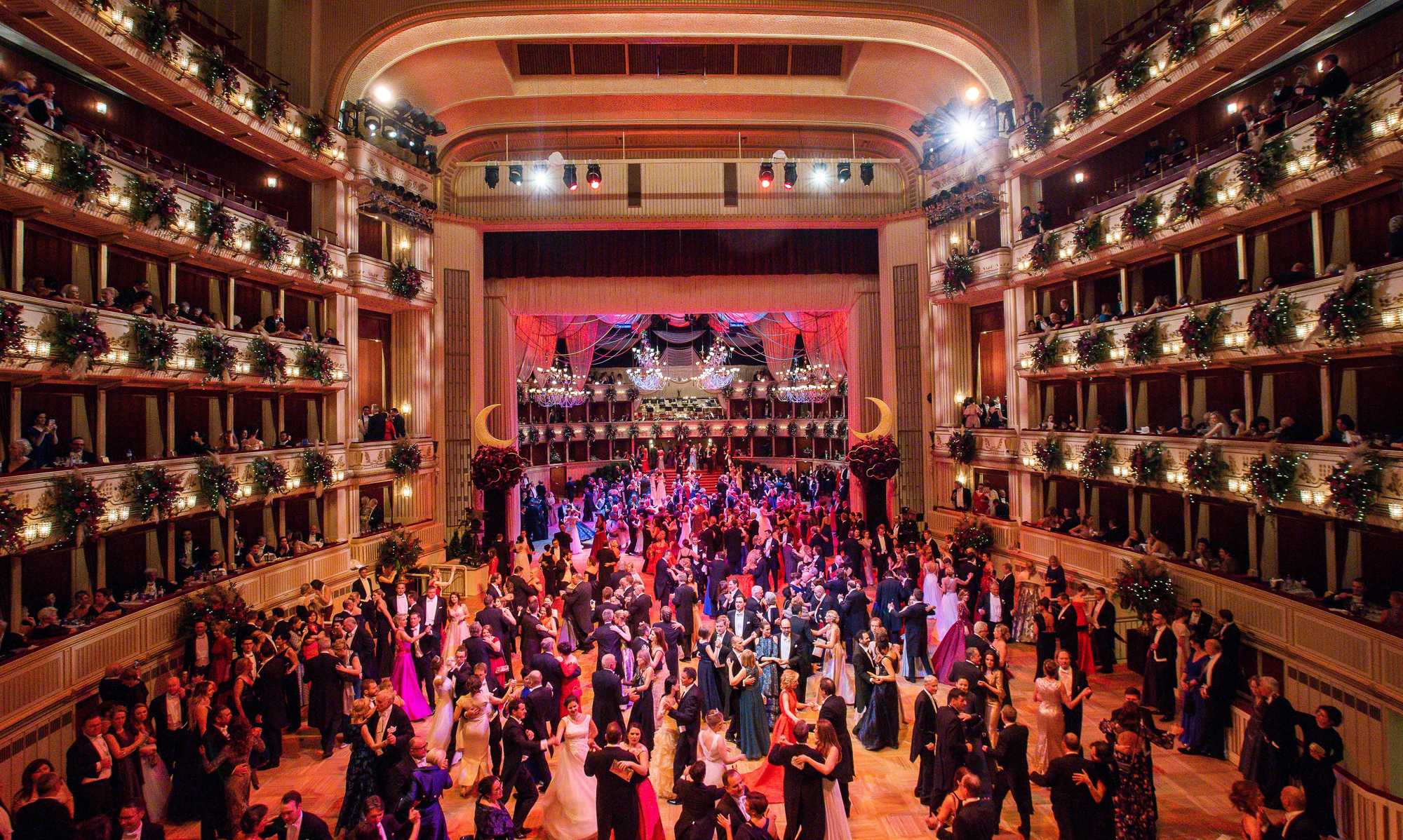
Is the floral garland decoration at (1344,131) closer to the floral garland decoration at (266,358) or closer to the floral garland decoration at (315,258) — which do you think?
the floral garland decoration at (266,358)

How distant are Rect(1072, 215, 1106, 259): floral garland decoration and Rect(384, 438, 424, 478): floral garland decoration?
1271 centimetres

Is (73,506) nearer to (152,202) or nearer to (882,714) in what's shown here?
(152,202)

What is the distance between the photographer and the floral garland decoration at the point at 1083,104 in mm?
11805

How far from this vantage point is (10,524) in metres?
7.09

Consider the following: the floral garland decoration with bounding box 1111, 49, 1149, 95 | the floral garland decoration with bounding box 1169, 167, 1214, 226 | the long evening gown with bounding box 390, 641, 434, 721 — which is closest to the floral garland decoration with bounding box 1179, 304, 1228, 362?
the floral garland decoration with bounding box 1169, 167, 1214, 226

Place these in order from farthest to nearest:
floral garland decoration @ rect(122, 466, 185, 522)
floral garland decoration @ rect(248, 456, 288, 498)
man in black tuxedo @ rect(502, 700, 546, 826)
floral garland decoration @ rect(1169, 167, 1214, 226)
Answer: floral garland decoration @ rect(248, 456, 288, 498), floral garland decoration @ rect(1169, 167, 1214, 226), floral garland decoration @ rect(122, 466, 185, 522), man in black tuxedo @ rect(502, 700, 546, 826)

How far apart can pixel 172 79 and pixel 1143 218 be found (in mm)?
13641

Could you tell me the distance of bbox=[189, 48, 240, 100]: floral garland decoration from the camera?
Result: 34.3 ft

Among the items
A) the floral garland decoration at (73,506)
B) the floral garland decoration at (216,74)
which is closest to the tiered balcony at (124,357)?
the floral garland decoration at (73,506)

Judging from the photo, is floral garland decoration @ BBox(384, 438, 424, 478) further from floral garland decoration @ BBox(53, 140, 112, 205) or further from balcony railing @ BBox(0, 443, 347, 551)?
floral garland decoration @ BBox(53, 140, 112, 205)

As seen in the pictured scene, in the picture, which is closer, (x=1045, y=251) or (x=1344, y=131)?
(x=1344, y=131)

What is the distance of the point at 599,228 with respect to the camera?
58.4 feet

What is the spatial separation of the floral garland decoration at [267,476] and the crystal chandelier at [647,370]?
666 inches

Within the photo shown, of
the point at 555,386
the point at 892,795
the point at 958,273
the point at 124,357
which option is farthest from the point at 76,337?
the point at 555,386
